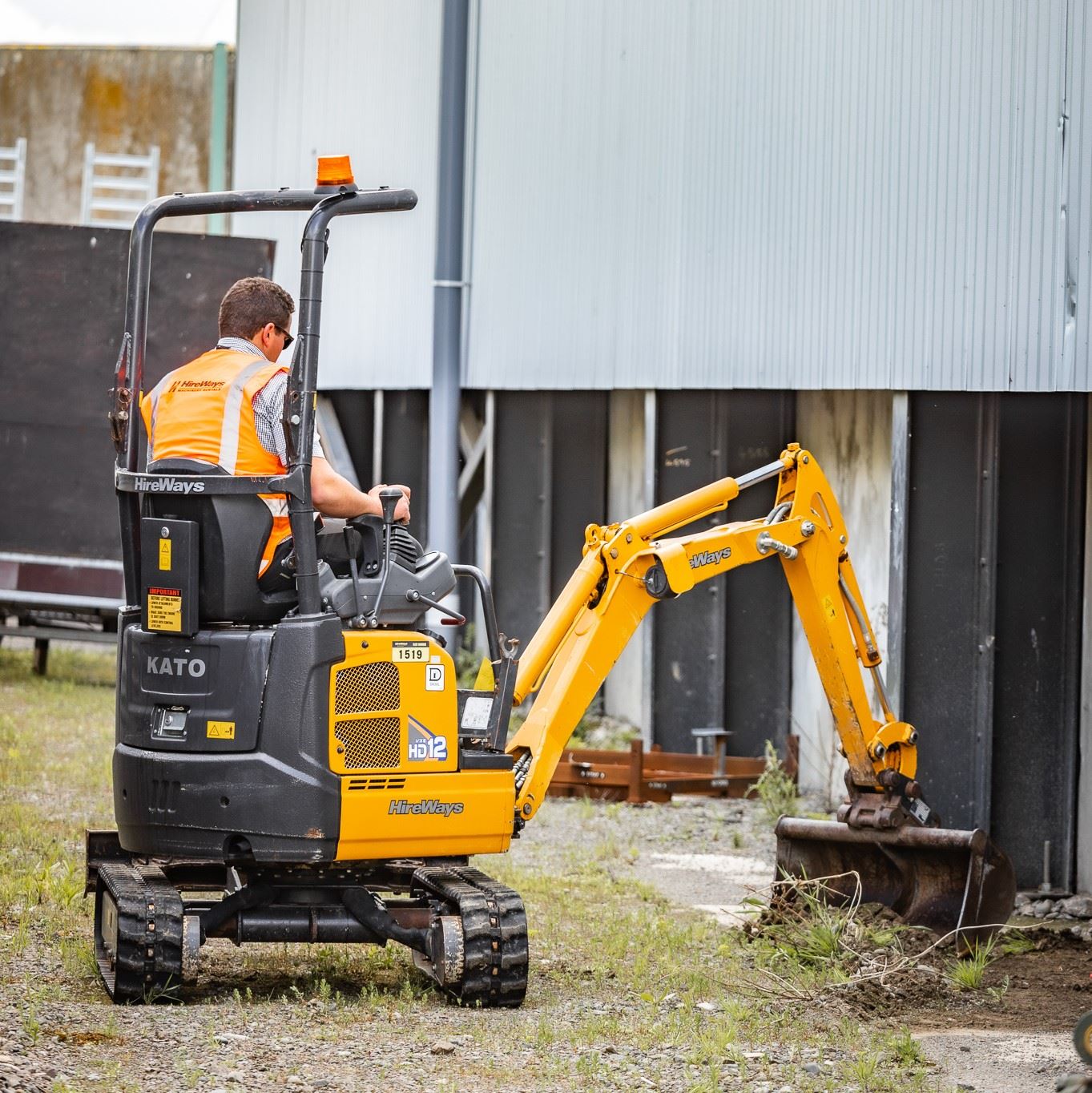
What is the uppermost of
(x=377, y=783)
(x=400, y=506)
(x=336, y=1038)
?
(x=400, y=506)

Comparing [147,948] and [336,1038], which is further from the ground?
[147,948]

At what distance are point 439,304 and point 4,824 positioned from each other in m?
6.70

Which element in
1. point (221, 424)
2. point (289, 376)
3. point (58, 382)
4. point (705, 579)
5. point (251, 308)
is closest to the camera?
point (289, 376)

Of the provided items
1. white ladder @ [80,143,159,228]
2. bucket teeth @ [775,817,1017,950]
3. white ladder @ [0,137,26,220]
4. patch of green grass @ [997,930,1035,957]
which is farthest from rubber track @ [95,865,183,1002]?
white ladder @ [0,137,26,220]

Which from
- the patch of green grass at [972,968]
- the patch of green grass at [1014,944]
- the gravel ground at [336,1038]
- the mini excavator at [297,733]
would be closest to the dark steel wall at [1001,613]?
the patch of green grass at [1014,944]

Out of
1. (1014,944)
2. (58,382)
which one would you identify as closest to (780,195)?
(1014,944)

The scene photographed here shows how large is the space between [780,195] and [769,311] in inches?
31.0

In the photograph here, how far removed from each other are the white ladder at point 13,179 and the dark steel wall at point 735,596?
1667cm

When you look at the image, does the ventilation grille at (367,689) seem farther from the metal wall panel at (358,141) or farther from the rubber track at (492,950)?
the metal wall panel at (358,141)

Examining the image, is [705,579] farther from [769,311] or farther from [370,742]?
[769,311]

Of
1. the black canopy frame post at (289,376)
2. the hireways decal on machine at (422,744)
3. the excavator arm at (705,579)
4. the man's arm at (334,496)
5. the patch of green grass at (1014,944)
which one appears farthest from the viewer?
the patch of green grass at (1014,944)

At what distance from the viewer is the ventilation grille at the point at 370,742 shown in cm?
698

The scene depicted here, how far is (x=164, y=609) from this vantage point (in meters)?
6.88

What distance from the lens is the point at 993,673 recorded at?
10867 millimetres
